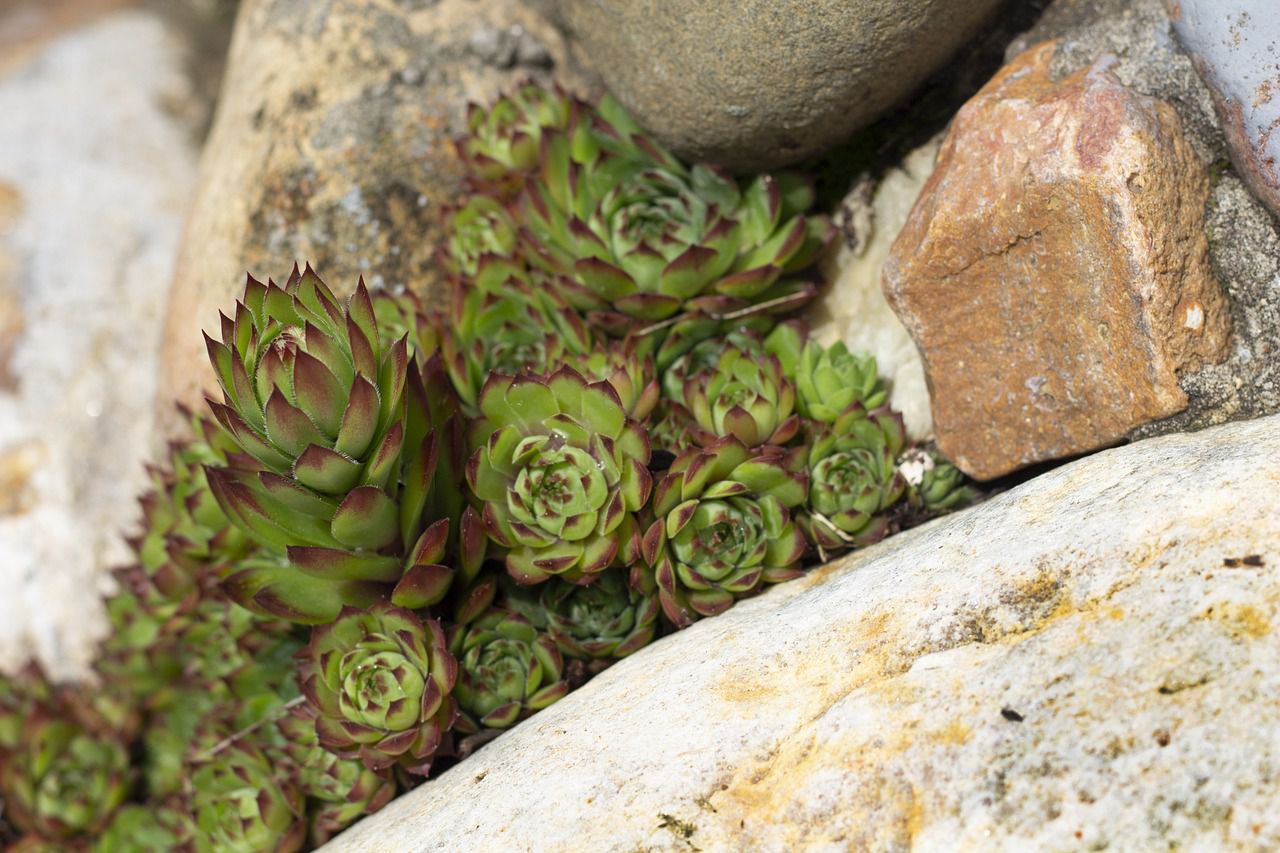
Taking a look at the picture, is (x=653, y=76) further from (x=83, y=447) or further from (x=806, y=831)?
(x=83, y=447)

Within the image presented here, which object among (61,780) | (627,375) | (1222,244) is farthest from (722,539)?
(61,780)

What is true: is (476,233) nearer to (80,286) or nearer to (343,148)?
(343,148)

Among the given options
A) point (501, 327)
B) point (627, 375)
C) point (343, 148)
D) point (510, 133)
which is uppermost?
point (343, 148)

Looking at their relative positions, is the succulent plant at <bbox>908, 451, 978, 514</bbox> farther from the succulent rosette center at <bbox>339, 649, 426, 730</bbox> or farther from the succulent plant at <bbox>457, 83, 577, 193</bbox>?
the succulent plant at <bbox>457, 83, 577, 193</bbox>

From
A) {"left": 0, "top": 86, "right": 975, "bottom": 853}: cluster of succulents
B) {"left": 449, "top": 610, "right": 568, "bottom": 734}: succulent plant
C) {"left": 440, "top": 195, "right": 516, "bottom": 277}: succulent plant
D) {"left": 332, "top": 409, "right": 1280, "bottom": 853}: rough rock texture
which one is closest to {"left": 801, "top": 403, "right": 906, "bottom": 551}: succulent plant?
{"left": 0, "top": 86, "right": 975, "bottom": 853}: cluster of succulents

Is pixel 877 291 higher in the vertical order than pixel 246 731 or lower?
higher

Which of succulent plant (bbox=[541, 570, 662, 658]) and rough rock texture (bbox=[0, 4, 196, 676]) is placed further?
rough rock texture (bbox=[0, 4, 196, 676])

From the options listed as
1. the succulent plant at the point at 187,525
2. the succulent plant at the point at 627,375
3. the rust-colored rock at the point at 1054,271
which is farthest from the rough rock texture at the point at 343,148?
the rust-colored rock at the point at 1054,271
